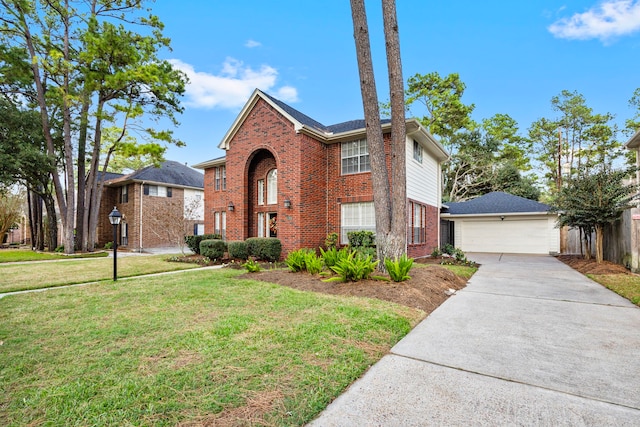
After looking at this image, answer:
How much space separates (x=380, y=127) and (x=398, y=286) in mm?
3690

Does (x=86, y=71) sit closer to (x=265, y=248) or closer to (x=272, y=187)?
(x=272, y=187)

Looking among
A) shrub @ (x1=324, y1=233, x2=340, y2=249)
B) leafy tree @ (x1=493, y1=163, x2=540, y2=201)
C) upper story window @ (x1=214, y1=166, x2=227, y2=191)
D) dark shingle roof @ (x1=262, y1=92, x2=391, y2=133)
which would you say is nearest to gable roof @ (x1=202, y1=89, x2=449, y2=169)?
dark shingle roof @ (x1=262, y1=92, x2=391, y2=133)

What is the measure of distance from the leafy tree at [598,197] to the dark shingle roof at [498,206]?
218 inches

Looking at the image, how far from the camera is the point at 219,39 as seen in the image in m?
12.8

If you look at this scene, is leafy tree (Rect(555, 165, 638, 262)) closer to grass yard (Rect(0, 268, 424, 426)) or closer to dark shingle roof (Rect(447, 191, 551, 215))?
dark shingle roof (Rect(447, 191, 551, 215))

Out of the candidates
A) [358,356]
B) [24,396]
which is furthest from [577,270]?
[24,396]

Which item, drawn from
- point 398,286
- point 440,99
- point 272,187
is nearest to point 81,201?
point 272,187

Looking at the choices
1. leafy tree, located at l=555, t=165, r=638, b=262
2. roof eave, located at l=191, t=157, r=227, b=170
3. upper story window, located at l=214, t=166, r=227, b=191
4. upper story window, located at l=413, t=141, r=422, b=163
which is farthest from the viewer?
upper story window, located at l=214, t=166, r=227, b=191

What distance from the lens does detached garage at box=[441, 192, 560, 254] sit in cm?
1600

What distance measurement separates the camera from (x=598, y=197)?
995 cm

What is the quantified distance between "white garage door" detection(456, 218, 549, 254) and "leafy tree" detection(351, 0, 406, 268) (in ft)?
43.3

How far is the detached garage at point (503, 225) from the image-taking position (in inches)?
630

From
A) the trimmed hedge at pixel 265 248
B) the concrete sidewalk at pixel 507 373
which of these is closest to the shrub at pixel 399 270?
the concrete sidewalk at pixel 507 373

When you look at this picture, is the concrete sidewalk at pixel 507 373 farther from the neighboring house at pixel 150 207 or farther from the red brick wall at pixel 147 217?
the red brick wall at pixel 147 217
